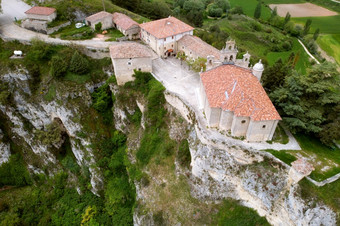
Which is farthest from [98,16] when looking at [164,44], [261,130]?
[261,130]

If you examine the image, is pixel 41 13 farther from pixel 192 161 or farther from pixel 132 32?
pixel 192 161

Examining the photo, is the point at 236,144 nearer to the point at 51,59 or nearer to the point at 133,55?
the point at 133,55

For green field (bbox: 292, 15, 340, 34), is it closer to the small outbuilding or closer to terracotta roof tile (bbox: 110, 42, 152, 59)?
terracotta roof tile (bbox: 110, 42, 152, 59)

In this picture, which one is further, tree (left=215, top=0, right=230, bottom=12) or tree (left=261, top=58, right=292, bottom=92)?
tree (left=215, top=0, right=230, bottom=12)

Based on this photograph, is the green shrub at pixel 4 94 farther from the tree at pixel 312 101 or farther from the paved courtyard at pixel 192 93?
the tree at pixel 312 101

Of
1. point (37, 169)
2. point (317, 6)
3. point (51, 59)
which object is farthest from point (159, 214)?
point (317, 6)

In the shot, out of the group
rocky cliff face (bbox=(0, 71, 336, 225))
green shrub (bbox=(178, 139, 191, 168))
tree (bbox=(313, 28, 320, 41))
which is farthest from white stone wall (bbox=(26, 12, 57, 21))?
tree (bbox=(313, 28, 320, 41))
